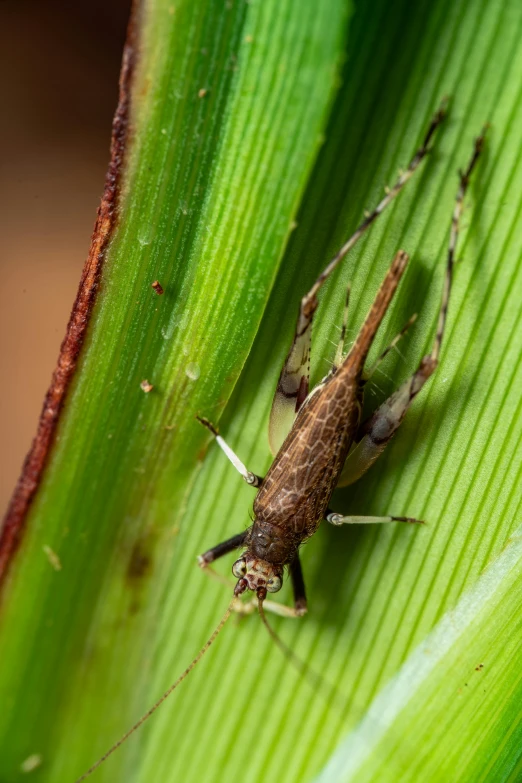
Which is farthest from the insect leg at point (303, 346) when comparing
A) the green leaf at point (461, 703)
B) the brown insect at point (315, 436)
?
the green leaf at point (461, 703)

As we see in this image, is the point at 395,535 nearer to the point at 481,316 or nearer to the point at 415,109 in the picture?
the point at 481,316

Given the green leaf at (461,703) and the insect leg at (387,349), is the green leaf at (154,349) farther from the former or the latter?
the green leaf at (461,703)

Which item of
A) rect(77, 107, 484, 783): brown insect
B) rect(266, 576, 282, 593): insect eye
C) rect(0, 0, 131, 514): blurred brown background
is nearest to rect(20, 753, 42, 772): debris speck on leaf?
rect(77, 107, 484, 783): brown insect

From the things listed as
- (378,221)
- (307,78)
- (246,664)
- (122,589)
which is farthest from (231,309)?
(246,664)

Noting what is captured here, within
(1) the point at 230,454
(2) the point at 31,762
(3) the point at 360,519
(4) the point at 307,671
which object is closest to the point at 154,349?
(1) the point at 230,454

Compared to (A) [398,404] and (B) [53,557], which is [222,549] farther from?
(A) [398,404]

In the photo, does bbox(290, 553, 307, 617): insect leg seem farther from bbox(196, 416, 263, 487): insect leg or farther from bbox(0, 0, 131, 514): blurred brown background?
bbox(0, 0, 131, 514): blurred brown background
